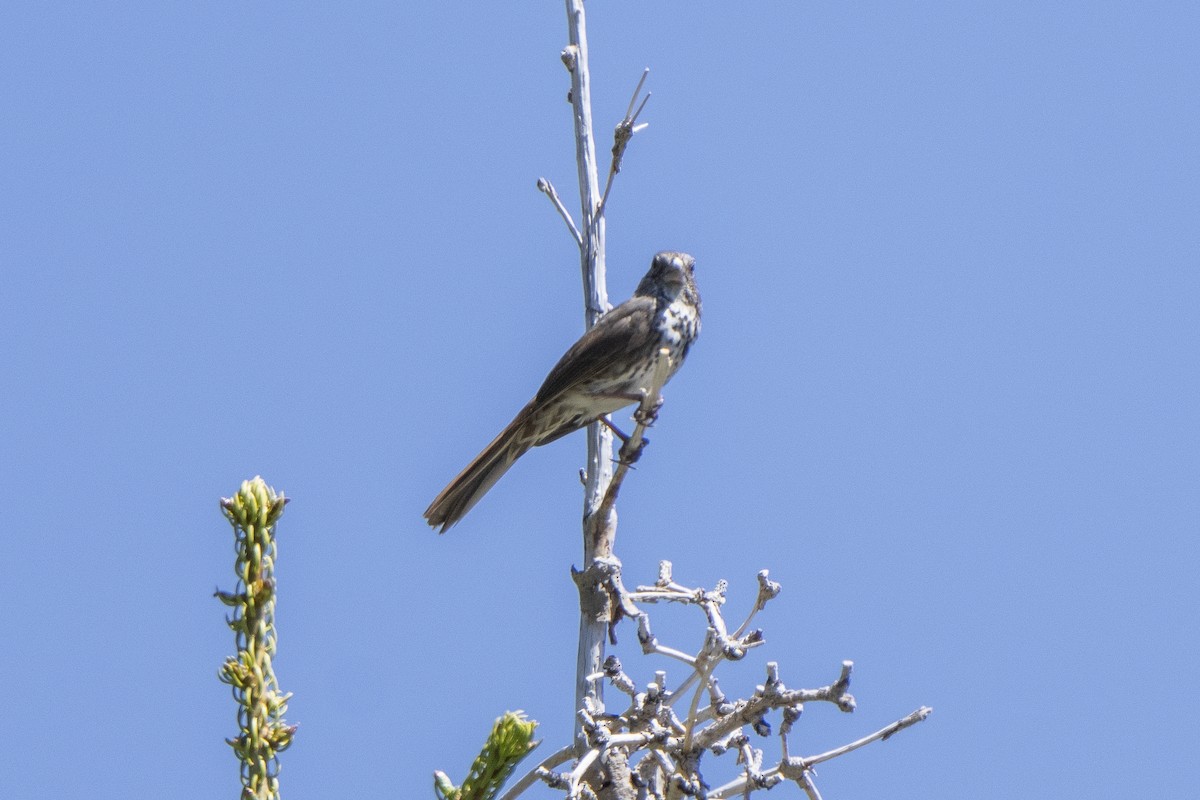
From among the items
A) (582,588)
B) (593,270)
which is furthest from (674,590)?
(593,270)

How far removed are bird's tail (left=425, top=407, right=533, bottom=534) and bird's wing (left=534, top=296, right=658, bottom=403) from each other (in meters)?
0.17

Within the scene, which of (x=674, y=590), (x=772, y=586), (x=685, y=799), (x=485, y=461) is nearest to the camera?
(x=685, y=799)

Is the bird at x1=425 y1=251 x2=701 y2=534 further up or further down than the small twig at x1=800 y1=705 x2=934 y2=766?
further up

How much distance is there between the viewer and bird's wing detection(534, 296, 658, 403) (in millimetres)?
5438

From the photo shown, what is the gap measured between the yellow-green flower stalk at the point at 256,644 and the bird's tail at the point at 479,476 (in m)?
2.85

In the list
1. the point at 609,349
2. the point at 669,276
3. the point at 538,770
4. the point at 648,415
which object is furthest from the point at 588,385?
the point at 538,770

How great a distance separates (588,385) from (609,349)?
0.17 m

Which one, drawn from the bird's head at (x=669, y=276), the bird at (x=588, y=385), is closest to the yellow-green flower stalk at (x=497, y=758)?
the bird at (x=588, y=385)

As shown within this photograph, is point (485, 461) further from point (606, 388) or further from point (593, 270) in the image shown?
point (593, 270)

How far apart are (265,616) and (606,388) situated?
124 inches

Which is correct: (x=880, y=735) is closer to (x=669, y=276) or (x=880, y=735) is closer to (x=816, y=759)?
(x=816, y=759)

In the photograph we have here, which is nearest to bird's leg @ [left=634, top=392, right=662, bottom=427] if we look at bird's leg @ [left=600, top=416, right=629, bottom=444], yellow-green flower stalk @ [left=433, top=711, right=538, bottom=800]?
bird's leg @ [left=600, top=416, right=629, bottom=444]

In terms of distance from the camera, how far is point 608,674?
2.98 metres

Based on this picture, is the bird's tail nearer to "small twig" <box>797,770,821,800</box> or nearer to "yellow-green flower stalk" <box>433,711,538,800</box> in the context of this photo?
"yellow-green flower stalk" <box>433,711,538,800</box>
